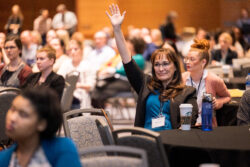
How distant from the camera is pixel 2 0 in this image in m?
15.2

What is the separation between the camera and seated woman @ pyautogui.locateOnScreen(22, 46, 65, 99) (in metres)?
5.41

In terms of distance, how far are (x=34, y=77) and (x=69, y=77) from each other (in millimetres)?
773

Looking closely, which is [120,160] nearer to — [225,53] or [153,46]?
[225,53]

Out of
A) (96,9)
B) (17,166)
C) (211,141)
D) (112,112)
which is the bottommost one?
(112,112)

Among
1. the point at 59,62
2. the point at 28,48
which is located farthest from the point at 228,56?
the point at 28,48

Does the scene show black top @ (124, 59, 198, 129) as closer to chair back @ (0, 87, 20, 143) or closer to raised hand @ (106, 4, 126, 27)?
raised hand @ (106, 4, 126, 27)

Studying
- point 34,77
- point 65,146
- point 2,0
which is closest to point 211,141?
point 65,146

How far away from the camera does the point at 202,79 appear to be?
15.2 ft

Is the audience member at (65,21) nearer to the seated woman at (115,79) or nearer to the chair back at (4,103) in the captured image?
the seated woman at (115,79)

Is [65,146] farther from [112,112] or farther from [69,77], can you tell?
[112,112]

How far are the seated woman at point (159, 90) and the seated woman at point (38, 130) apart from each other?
1.72 metres

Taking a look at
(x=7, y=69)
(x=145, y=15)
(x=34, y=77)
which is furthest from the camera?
(x=145, y=15)

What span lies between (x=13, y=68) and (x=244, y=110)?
3.30m

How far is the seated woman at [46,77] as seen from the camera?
5.41 m
